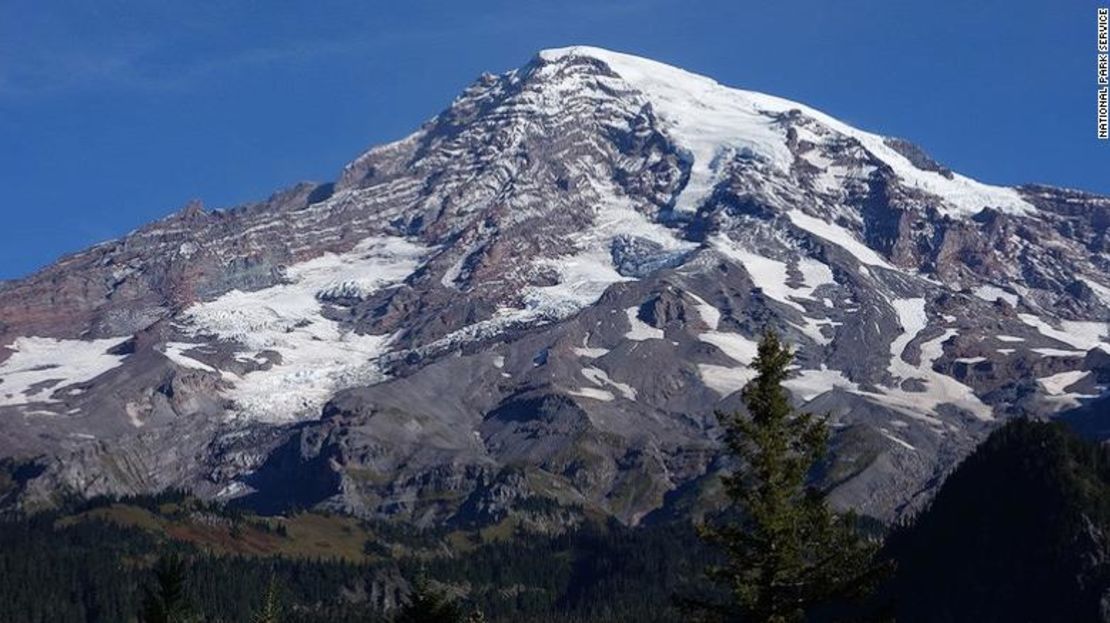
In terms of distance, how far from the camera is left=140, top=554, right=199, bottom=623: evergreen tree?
51188 mm

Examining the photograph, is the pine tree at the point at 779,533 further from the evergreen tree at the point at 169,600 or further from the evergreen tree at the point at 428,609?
the evergreen tree at the point at 169,600

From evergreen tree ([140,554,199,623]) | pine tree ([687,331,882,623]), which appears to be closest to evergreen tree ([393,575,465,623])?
evergreen tree ([140,554,199,623])

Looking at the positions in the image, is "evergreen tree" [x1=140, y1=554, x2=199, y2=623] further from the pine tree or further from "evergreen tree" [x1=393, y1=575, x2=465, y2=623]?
the pine tree

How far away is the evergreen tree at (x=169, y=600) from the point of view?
51188mm

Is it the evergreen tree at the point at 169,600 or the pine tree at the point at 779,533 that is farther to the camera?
the evergreen tree at the point at 169,600

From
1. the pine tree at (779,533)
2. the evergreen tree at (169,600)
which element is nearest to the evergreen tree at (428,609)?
the evergreen tree at (169,600)

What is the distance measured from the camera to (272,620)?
53500 mm

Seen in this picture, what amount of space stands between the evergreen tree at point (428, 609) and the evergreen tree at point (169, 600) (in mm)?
6212

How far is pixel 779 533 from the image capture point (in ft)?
164

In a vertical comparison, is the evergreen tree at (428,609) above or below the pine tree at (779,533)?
below

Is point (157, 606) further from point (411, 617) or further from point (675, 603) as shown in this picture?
point (675, 603)

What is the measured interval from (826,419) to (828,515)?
9.79ft

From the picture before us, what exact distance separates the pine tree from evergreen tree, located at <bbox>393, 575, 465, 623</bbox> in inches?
258

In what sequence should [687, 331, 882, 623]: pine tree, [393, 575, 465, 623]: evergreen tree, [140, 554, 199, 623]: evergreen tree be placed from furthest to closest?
[140, 554, 199, 623]: evergreen tree < [393, 575, 465, 623]: evergreen tree < [687, 331, 882, 623]: pine tree
